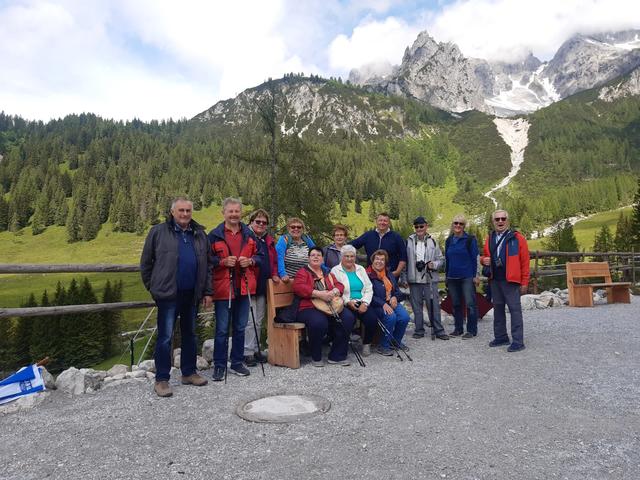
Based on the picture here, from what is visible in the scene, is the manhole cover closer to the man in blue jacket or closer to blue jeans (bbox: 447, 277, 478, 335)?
the man in blue jacket

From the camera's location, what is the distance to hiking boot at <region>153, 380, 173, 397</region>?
18.0ft

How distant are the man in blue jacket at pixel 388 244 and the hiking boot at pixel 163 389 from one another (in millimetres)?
4497

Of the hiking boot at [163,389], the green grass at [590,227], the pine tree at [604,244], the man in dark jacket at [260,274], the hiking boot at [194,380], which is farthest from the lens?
the green grass at [590,227]

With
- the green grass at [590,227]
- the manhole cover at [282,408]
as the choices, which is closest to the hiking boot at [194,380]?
the manhole cover at [282,408]

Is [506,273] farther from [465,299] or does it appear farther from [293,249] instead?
[293,249]

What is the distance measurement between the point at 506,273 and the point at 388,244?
222 centimetres

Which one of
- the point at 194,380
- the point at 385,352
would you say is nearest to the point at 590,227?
the point at 385,352

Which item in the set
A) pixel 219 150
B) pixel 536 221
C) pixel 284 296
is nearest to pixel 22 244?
pixel 219 150

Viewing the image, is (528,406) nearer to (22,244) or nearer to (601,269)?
(601,269)

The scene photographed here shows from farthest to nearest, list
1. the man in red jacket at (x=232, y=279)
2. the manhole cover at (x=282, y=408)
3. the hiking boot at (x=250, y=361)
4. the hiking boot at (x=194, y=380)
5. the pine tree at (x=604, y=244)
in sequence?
the pine tree at (x=604, y=244) → the hiking boot at (x=250, y=361) → the man in red jacket at (x=232, y=279) → the hiking boot at (x=194, y=380) → the manhole cover at (x=282, y=408)

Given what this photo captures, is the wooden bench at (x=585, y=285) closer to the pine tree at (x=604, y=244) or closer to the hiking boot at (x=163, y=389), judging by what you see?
the hiking boot at (x=163, y=389)

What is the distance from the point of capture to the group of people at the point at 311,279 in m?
5.75

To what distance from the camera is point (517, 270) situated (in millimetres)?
7754

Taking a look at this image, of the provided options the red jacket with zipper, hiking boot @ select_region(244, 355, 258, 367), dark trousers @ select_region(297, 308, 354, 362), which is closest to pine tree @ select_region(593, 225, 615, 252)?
dark trousers @ select_region(297, 308, 354, 362)
